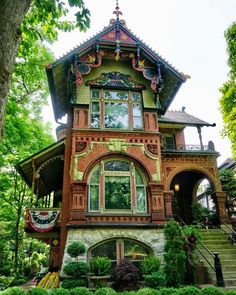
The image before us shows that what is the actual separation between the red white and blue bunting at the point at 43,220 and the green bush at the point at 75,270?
2.45m

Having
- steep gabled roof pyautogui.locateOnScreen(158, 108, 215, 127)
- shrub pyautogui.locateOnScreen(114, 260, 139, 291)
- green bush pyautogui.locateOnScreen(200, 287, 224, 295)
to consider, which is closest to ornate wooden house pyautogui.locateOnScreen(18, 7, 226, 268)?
shrub pyautogui.locateOnScreen(114, 260, 139, 291)

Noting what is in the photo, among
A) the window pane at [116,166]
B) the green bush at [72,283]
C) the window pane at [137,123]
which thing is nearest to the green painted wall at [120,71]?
the window pane at [137,123]

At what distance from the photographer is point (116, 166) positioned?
1286 cm

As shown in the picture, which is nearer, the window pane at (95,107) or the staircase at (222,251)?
the staircase at (222,251)

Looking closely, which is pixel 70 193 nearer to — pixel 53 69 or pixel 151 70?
pixel 53 69

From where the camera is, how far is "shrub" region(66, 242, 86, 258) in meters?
10.2

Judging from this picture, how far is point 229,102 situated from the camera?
16.5 metres

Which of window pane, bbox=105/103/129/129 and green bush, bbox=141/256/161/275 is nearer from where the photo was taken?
green bush, bbox=141/256/161/275

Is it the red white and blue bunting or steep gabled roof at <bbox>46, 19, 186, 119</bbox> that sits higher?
steep gabled roof at <bbox>46, 19, 186, 119</bbox>

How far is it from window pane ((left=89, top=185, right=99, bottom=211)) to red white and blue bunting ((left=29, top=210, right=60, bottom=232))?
1592mm

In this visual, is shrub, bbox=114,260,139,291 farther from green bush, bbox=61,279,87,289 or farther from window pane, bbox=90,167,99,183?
window pane, bbox=90,167,99,183

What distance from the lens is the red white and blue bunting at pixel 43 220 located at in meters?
11.8

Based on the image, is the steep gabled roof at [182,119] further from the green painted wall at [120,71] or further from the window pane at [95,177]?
the window pane at [95,177]

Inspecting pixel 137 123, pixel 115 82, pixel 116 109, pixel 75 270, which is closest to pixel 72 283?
pixel 75 270
